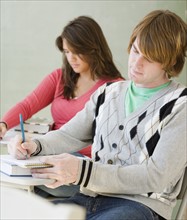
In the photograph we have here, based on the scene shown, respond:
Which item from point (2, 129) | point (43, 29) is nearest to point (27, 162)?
point (2, 129)

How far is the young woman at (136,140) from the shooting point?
1.53 meters

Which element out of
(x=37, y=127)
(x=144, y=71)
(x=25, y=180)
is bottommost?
(x=37, y=127)

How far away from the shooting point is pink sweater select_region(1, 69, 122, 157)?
Answer: 256cm

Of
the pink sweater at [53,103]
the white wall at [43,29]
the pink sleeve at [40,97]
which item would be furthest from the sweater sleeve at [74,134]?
the white wall at [43,29]

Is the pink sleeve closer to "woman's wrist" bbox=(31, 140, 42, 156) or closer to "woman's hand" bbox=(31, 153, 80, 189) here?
"woman's wrist" bbox=(31, 140, 42, 156)

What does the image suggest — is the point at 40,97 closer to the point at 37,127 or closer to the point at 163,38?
the point at 37,127

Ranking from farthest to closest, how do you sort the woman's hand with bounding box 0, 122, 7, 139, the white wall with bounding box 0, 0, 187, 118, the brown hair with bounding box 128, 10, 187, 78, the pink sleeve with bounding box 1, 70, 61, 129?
the white wall with bounding box 0, 0, 187, 118
the pink sleeve with bounding box 1, 70, 61, 129
the woman's hand with bounding box 0, 122, 7, 139
the brown hair with bounding box 128, 10, 187, 78

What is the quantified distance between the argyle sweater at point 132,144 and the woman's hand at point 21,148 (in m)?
0.06

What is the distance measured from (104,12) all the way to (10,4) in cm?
67

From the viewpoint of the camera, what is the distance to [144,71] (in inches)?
66.2

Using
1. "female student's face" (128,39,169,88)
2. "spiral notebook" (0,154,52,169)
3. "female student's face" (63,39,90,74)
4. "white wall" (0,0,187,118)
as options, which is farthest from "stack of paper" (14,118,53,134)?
"white wall" (0,0,187,118)

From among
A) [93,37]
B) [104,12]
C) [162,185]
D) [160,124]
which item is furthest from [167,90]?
[104,12]

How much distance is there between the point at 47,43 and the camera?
3551 millimetres

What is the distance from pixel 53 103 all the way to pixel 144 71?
1062mm
